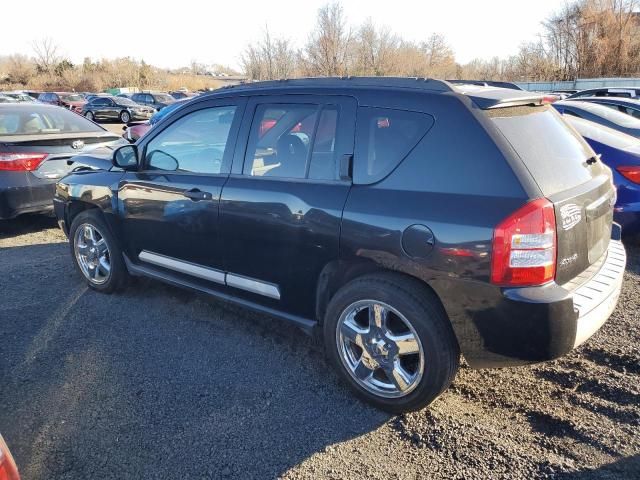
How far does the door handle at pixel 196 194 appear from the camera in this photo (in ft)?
11.6

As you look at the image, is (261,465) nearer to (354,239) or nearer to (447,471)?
(447,471)

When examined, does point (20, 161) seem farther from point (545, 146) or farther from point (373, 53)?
point (373, 53)

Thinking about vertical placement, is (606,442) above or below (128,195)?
below

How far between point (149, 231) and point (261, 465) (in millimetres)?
2239

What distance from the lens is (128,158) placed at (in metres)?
4.12

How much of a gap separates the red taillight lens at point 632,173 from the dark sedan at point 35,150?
6.03 meters

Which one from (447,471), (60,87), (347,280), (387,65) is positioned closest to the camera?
(447,471)

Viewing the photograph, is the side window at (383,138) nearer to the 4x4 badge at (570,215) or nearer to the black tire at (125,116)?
the 4x4 badge at (570,215)

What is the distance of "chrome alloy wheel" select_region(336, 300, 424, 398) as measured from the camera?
8.99 ft

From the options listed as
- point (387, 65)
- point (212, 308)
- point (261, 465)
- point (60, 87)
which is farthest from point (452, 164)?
point (60, 87)

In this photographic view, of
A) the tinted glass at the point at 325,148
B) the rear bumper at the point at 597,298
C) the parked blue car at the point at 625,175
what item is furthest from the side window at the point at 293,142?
the parked blue car at the point at 625,175

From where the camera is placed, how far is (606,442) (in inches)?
101

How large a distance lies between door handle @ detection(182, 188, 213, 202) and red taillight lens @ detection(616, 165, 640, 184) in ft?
13.6

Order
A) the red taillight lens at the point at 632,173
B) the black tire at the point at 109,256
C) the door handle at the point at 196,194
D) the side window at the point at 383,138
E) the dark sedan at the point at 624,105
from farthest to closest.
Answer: the dark sedan at the point at 624,105 < the red taillight lens at the point at 632,173 < the black tire at the point at 109,256 < the door handle at the point at 196,194 < the side window at the point at 383,138
